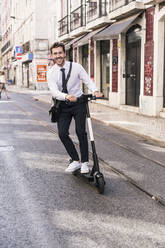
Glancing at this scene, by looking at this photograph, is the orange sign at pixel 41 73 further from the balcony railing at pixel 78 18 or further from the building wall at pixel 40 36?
the balcony railing at pixel 78 18

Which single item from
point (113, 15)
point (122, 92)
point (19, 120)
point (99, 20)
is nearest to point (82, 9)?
point (99, 20)

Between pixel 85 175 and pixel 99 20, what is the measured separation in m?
15.0

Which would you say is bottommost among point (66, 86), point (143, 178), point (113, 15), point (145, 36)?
point (143, 178)

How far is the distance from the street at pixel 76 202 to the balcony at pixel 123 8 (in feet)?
27.3

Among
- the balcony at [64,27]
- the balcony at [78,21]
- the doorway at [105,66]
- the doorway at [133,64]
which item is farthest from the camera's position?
the balcony at [64,27]

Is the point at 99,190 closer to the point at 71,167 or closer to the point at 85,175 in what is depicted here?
the point at 85,175

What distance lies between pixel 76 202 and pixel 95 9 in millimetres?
17517

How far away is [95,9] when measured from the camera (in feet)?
66.6

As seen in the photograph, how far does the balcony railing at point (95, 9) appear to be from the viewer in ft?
62.7

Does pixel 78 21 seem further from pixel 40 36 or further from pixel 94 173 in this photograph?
pixel 94 173

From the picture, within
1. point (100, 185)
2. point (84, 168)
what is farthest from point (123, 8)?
point (100, 185)

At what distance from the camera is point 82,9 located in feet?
73.9

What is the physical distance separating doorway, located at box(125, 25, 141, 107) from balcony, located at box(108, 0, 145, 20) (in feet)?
2.29

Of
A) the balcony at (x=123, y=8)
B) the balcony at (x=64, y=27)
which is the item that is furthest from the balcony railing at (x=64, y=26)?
the balcony at (x=123, y=8)
